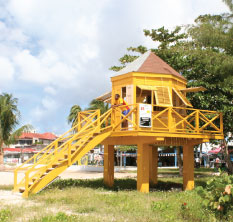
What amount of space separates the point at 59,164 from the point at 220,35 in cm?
936

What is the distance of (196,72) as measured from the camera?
21.9 m

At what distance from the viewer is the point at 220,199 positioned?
8.58 meters

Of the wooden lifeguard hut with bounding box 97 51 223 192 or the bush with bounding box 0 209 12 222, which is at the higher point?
the wooden lifeguard hut with bounding box 97 51 223 192

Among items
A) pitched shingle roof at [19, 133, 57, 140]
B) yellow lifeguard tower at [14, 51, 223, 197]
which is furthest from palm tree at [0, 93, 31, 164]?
pitched shingle roof at [19, 133, 57, 140]

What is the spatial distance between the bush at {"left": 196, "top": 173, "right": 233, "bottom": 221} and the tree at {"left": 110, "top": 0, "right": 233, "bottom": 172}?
7.64 metres

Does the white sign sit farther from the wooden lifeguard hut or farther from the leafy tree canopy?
the leafy tree canopy

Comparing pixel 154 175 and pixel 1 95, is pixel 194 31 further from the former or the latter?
pixel 1 95

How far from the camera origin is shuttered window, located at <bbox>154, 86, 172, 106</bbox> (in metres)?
16.2

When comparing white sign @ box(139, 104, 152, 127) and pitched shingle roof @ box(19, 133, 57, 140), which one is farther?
pitched shingle roof @ box(19, 133, 57, 140)

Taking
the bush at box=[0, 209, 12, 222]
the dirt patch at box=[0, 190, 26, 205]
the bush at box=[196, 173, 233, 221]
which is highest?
the bush at box=[196, 173, 233, 221]

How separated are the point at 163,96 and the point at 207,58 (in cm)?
274

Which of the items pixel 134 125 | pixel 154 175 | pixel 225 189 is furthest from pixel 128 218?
pixel 154 175

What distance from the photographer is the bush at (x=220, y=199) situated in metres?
8.62

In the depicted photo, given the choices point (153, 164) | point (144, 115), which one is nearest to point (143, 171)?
point (144, 115)
